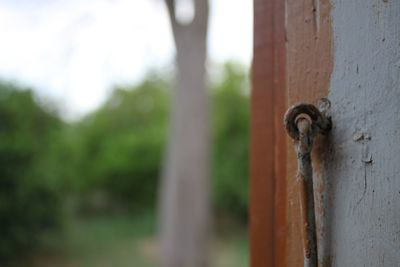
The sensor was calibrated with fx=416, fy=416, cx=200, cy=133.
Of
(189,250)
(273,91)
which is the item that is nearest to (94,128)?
(189,250)

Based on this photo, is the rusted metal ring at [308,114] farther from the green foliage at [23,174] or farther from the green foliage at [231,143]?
the green foliage at [231,143]

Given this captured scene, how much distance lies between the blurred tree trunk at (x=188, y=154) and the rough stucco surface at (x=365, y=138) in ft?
22.2

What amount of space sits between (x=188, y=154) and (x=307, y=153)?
6.81m

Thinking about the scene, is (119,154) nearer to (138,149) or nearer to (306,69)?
(138,149)

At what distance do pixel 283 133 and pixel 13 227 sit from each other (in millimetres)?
7682

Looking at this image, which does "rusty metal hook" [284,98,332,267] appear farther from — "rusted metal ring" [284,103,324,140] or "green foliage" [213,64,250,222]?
"green foliage" [213,64,250,222]

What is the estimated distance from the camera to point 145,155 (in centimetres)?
1202

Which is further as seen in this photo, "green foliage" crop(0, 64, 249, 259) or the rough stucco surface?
"green foliage" crop(0, 64, 249, 259)

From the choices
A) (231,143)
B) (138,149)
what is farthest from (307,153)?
(138,149)

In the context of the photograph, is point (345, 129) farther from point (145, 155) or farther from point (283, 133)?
point (145, 155)

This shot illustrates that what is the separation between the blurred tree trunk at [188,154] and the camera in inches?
291

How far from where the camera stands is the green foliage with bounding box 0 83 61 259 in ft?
24.1

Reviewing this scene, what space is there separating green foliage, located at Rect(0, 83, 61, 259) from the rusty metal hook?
7.48 metres

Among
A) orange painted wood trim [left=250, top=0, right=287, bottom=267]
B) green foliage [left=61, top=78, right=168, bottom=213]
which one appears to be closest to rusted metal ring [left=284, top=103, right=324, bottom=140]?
orange painted wood trim [left=250, top=0, right=287, bottom=267]
